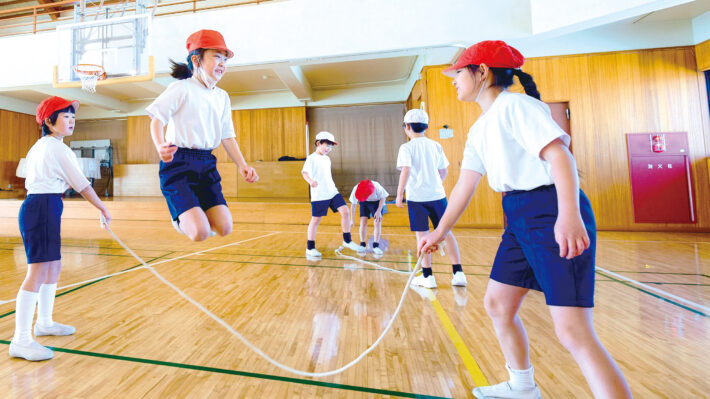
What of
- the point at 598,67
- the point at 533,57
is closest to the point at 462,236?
the point at 533,57

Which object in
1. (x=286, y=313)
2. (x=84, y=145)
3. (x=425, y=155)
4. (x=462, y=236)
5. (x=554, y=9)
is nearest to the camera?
(x=286, y=313)

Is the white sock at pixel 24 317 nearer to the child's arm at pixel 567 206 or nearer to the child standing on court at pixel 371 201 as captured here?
the child's arm at pixel 567 206

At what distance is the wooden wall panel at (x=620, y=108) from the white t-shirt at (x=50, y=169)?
247 inches

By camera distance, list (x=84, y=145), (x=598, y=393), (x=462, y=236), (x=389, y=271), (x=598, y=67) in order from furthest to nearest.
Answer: (x=84, y=145) < (x=598, y=67) < (x=462, y=236) < (x=389, y=271) < (x=598, y=393)

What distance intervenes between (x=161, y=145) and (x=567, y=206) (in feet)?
4.81

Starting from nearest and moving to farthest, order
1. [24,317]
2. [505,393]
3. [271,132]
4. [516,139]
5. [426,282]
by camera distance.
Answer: [516,139]
[505,393]
[24,317]
[426,282]
[271,132]

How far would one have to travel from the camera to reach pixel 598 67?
5172 millimetres

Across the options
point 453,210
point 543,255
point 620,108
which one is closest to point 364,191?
point 453,210

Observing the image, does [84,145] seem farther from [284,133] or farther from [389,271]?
[389,271]

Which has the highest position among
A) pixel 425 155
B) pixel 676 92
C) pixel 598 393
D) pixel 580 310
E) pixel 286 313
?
pixel 676 92

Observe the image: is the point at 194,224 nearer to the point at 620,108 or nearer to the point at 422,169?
the point at 422,169

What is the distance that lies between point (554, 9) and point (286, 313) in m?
5.54

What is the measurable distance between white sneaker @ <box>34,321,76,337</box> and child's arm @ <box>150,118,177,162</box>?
3.92 ft

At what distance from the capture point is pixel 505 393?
1073 mm
